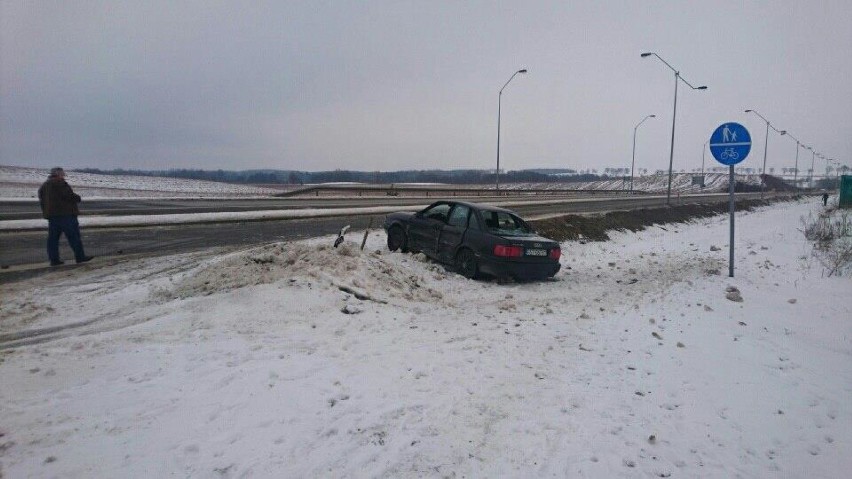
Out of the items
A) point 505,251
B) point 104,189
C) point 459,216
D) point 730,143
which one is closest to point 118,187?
point 104,189

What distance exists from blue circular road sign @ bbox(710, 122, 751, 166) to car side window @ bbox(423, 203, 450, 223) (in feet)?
19.6

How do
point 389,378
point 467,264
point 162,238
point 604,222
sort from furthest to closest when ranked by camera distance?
point 604,222 → point 162,238 → point 467,264 → point 389,378

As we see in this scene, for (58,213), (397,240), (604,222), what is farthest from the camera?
(604,222)

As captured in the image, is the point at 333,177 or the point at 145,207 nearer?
the point at 145,207

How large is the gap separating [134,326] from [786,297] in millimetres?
11474

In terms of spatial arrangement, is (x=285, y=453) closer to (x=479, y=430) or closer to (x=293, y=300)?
(x=479, y=430)

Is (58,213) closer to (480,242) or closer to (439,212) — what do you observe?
(439,212)

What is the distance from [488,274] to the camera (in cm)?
917

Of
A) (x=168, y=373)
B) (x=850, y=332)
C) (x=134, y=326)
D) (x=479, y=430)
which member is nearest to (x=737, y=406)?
(x=479, y=430)

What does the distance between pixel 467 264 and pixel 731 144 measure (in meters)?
6.38

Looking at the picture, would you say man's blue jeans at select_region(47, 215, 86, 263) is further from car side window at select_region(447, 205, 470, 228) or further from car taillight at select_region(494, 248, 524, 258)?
car taillight at select_region(494, 248, 524, 258)

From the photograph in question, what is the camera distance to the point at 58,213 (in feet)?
27.1

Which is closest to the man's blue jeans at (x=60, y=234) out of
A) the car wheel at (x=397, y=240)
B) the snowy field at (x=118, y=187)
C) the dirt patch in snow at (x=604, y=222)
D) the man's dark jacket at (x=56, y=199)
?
the man's dark jacket at (x=56, y=199)

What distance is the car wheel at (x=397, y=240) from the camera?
424 inches
